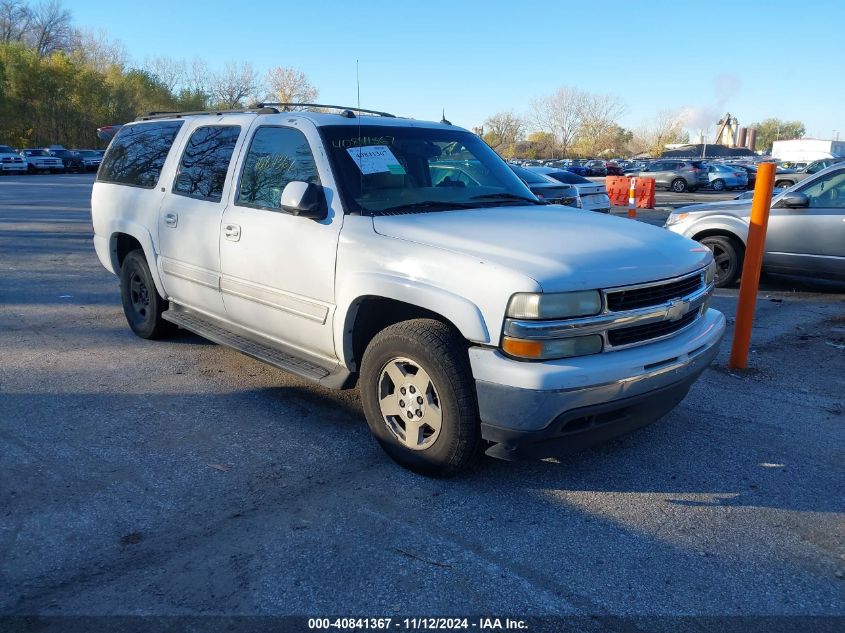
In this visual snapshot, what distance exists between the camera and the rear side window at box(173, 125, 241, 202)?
482 centimetres

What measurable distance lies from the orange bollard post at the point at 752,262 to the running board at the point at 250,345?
10.7ft

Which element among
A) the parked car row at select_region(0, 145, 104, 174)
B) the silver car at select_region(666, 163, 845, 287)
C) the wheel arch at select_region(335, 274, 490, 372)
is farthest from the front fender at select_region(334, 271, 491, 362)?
the parked car row at select_region(0, 145, 104, 174)

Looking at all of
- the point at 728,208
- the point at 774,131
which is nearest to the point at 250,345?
the point at 728,208

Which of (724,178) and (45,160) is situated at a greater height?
(45,160)

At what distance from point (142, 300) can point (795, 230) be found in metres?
7.19

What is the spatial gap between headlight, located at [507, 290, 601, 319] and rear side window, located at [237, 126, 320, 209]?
5.39ft

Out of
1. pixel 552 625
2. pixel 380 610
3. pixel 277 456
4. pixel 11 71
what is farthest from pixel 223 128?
pixel 11 71

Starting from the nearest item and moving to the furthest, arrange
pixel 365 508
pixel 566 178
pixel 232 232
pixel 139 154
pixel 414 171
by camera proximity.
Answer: pixel 365 508 → pixel 414 171 → pixel 232 232 → pixel 139 154 → pixel 566 178

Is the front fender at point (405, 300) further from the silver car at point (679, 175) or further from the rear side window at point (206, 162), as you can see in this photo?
the silver car at point (679, 175)

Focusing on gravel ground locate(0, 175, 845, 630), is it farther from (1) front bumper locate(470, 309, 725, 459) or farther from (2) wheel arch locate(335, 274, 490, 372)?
(2) wheel arch locate(335, 274, 490, 372)

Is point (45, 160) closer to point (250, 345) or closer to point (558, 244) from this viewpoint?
point (250, 345)

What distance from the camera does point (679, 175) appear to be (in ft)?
106

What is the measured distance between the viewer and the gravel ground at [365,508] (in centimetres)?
269

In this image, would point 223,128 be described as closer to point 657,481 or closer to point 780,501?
point 657,481
